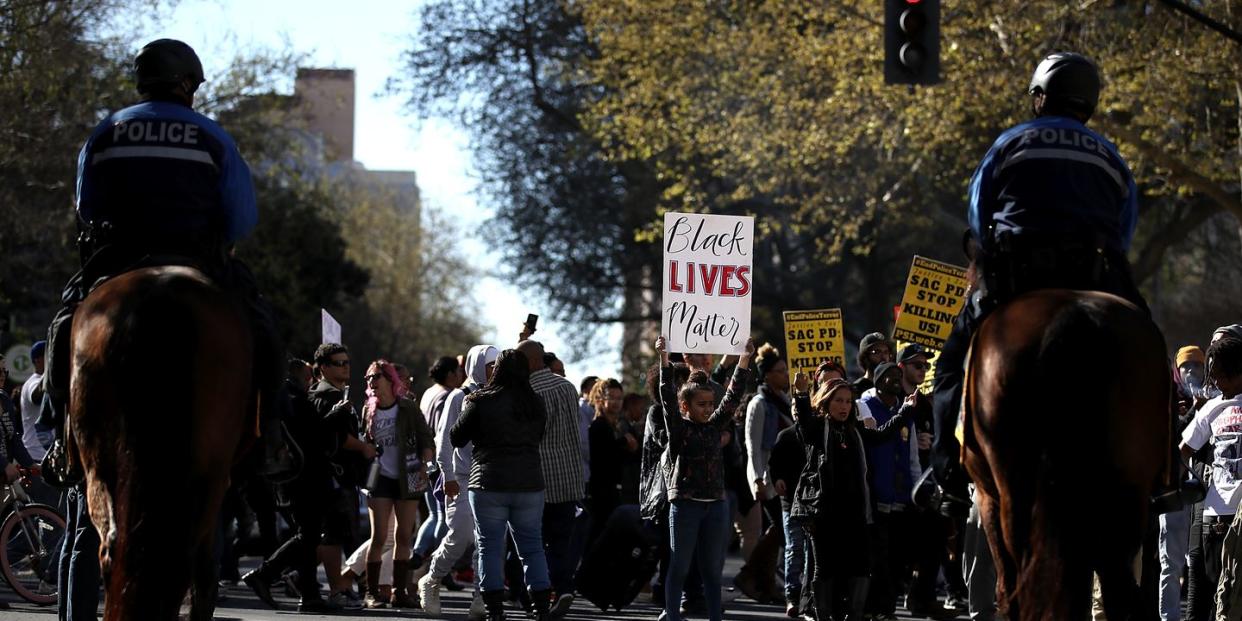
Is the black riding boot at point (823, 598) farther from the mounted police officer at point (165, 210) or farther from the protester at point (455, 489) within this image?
the mounted police officer at point (165, 210)

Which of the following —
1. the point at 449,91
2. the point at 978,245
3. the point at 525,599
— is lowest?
the point at 525,599

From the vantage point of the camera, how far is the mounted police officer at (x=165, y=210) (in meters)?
8.12

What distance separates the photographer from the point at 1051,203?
8.18 metres

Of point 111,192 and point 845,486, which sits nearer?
point 111,192

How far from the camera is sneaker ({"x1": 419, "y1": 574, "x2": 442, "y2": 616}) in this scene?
15.7 meters

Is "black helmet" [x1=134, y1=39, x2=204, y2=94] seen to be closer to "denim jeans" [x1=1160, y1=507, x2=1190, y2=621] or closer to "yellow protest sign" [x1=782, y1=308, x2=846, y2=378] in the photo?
"denim jeans" [x1=1160, y1=507, x2=1190, y2=621]

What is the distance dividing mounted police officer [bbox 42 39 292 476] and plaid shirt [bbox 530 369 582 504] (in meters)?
6.62

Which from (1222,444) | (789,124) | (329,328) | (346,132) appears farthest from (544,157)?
(346,132)

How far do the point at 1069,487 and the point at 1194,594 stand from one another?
5909mm

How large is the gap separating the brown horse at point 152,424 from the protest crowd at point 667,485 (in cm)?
357

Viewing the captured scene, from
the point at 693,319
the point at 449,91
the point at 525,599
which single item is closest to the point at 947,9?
the point at 693,319

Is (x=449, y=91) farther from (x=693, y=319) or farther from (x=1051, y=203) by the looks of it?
(x=1051, y=203)

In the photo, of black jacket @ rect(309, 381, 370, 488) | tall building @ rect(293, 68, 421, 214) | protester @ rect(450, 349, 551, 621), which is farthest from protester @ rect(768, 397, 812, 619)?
tall building @ rect(293, 68, 421, 214)

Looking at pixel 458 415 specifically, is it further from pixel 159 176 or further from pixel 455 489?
pixel 159 176
